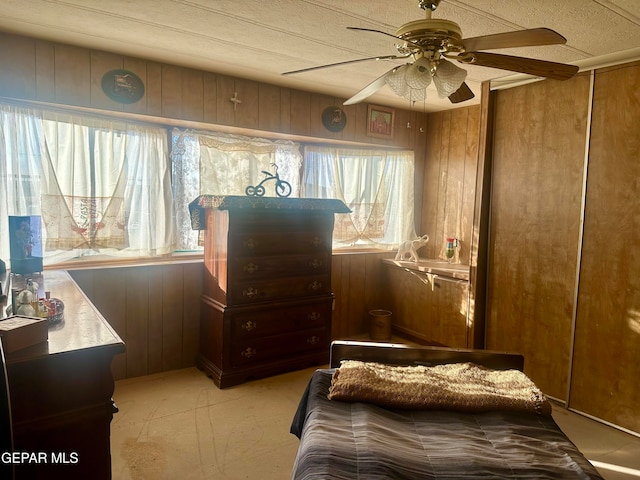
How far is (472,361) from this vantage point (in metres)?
2.07

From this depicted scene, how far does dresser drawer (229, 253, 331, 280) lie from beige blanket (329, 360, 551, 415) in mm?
1420

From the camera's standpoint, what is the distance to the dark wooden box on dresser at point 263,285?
3082 mm

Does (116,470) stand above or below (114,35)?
below

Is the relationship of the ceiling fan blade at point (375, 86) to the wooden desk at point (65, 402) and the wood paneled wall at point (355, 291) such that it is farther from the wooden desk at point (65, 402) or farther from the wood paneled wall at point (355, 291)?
the wood paneled wall at point (355, 291)

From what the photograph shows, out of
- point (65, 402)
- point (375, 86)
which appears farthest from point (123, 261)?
point (375, 86)

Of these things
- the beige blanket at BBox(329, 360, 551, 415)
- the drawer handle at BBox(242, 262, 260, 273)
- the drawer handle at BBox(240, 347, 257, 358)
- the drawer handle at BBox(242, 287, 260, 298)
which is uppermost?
the drawer handle at BBox(242, 262, 260, 273)

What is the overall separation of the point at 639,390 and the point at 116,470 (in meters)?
2.91

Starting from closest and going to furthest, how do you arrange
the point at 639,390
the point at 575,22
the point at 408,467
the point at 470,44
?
the point at 408,467 < the point at 470,44 < the point at 575,22 < the point at 639,390

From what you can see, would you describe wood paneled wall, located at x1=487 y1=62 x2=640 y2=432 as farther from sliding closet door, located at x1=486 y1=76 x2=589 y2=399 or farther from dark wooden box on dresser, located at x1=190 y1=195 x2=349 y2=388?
dark wooden box on dresser, located at x1=190 y1=195 x2=349 y2=388

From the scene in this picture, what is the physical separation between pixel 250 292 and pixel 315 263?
0.59 m

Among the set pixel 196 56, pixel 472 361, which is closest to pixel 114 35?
pixel 196 56

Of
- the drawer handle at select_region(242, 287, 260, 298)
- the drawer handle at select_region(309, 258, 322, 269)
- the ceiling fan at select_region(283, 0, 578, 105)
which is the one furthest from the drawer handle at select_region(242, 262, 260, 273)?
the ceiling fan at select_region(283, 0, 578, 105)

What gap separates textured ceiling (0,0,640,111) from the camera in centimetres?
211

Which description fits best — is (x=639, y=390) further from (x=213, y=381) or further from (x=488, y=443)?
(x=213, y=381)
